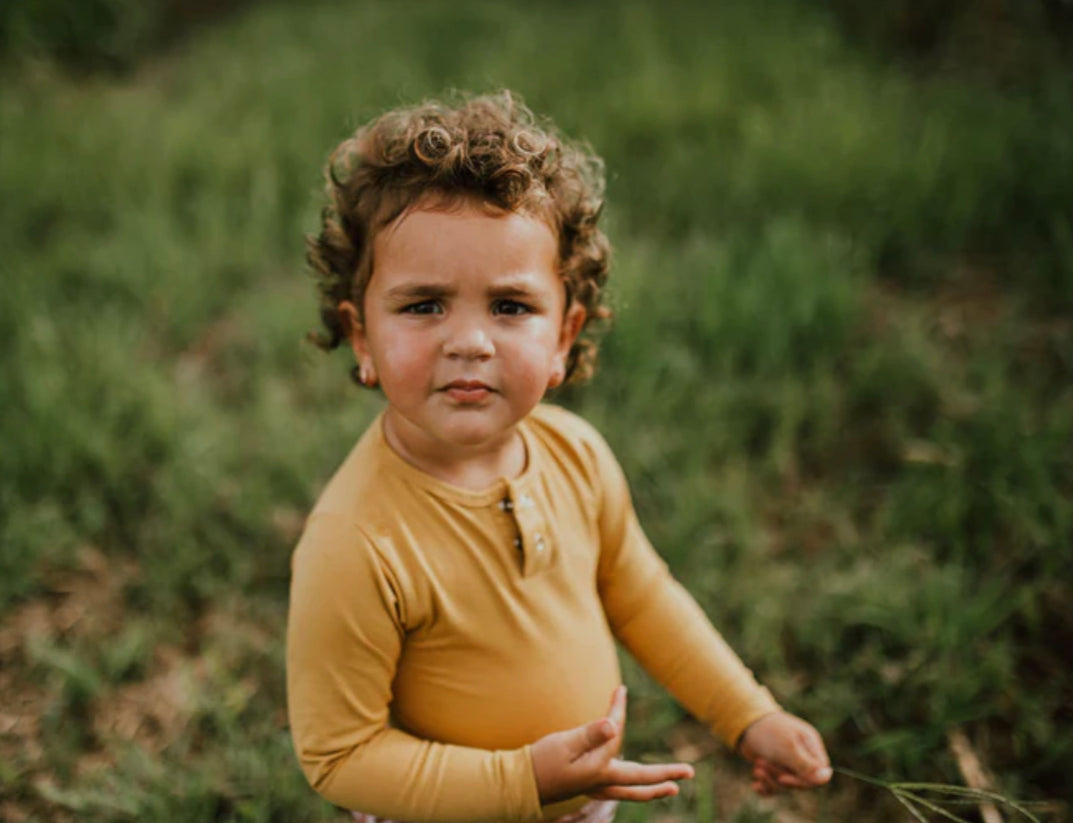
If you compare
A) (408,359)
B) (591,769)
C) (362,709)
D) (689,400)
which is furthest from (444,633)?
(689,400)

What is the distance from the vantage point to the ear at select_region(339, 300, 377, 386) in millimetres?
1366

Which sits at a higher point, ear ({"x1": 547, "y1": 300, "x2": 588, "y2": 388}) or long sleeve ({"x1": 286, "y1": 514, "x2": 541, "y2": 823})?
ear ({"x1": 547, "y1": 300, "x2": 588, "y2": 388})

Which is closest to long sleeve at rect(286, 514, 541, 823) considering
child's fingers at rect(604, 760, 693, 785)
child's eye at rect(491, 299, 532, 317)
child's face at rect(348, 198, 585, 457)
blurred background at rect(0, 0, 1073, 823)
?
child's fingers at rect(604, 760, 693, 785)

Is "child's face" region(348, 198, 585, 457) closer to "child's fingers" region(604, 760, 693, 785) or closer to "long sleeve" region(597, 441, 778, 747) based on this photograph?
"long sleeve" region(597, 441, 778, 747)

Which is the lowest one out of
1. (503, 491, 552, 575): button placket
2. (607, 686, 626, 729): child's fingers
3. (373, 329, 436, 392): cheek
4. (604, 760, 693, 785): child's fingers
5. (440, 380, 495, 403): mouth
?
(604, 760, 693, 785): child's fingers

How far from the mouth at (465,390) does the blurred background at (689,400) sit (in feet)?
3.50

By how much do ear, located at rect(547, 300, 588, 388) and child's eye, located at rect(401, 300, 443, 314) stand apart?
24cm

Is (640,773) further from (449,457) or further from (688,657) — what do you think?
(449,457)

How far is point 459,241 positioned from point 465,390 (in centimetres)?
19

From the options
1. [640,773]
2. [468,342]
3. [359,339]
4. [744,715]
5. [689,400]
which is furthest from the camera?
[689,400]

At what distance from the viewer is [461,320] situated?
3.97ft

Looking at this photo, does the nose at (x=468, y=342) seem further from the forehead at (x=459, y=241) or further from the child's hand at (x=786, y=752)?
the child's hand at (x=786, y=752)

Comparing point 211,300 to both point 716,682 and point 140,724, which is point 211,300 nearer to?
point 140,724

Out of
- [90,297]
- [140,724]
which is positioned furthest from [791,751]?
[90,297]
